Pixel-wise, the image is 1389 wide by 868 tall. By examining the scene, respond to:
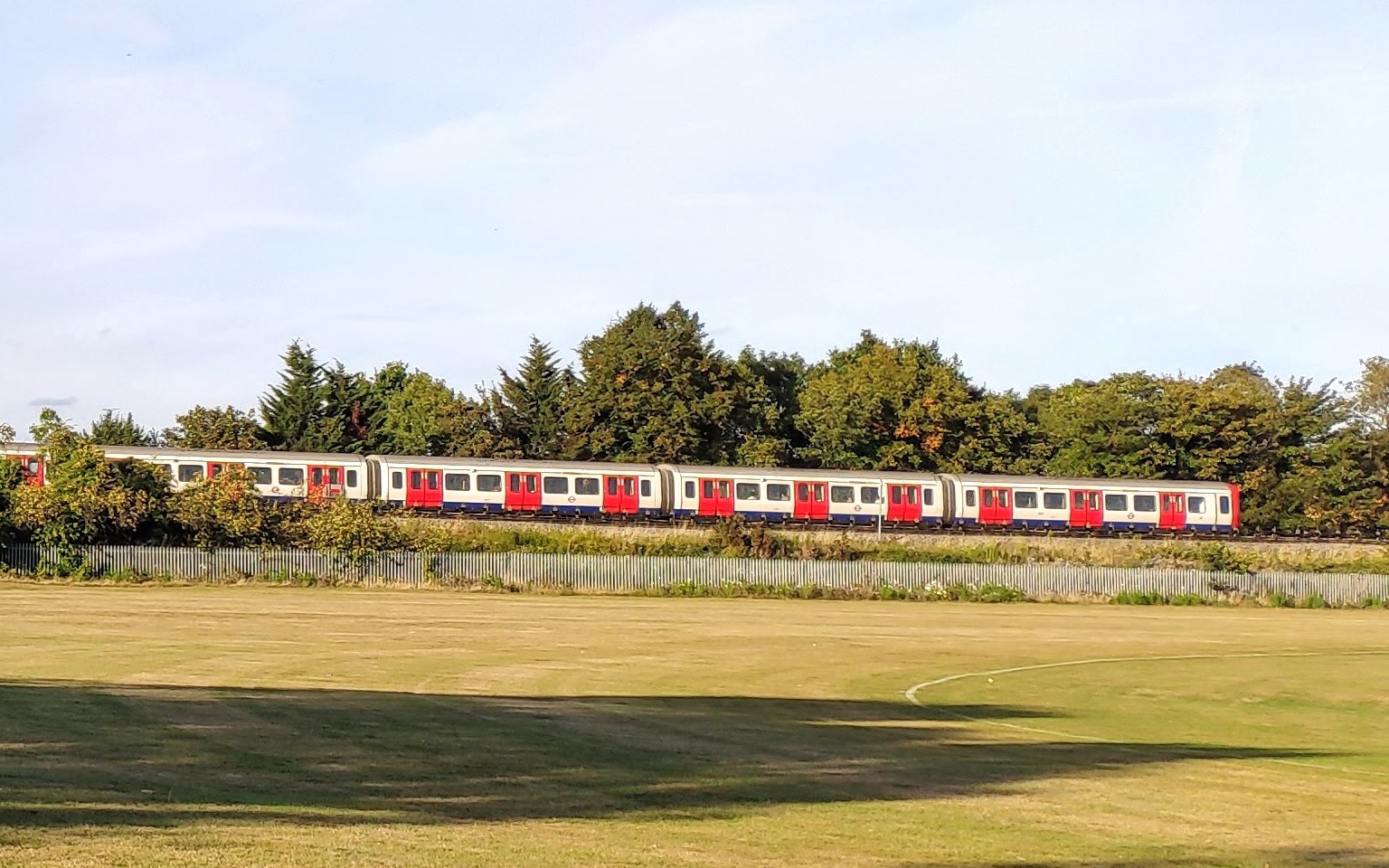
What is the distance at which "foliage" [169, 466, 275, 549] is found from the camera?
66.7m

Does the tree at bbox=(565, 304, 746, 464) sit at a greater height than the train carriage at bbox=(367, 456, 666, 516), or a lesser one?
greater

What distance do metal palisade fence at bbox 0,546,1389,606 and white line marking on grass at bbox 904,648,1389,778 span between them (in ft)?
72.2

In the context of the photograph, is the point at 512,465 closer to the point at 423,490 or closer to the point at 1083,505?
the point at 423,490

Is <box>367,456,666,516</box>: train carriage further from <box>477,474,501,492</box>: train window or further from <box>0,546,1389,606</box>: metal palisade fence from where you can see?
<box>0,546,1389,606</box>: metal palisade fence

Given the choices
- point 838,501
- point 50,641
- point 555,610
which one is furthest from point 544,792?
point 838,501

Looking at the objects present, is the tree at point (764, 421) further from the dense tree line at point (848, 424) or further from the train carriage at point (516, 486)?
the train carriage at point (516, 486)

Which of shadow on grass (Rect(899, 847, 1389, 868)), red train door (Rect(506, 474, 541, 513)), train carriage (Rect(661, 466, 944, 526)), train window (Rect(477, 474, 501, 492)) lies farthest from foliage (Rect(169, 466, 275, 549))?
shadow on grass (Rect(899, 847, 1389, 868))

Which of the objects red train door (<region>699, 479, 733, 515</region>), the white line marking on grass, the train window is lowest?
the white line marking on grass

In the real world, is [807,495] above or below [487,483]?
below

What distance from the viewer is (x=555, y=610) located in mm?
55656

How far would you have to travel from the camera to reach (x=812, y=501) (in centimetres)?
8262

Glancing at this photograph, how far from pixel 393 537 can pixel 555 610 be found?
14317 millimetres

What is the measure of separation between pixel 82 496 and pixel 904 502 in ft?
131

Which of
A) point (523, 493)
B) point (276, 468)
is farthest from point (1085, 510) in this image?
point (276, 468)
